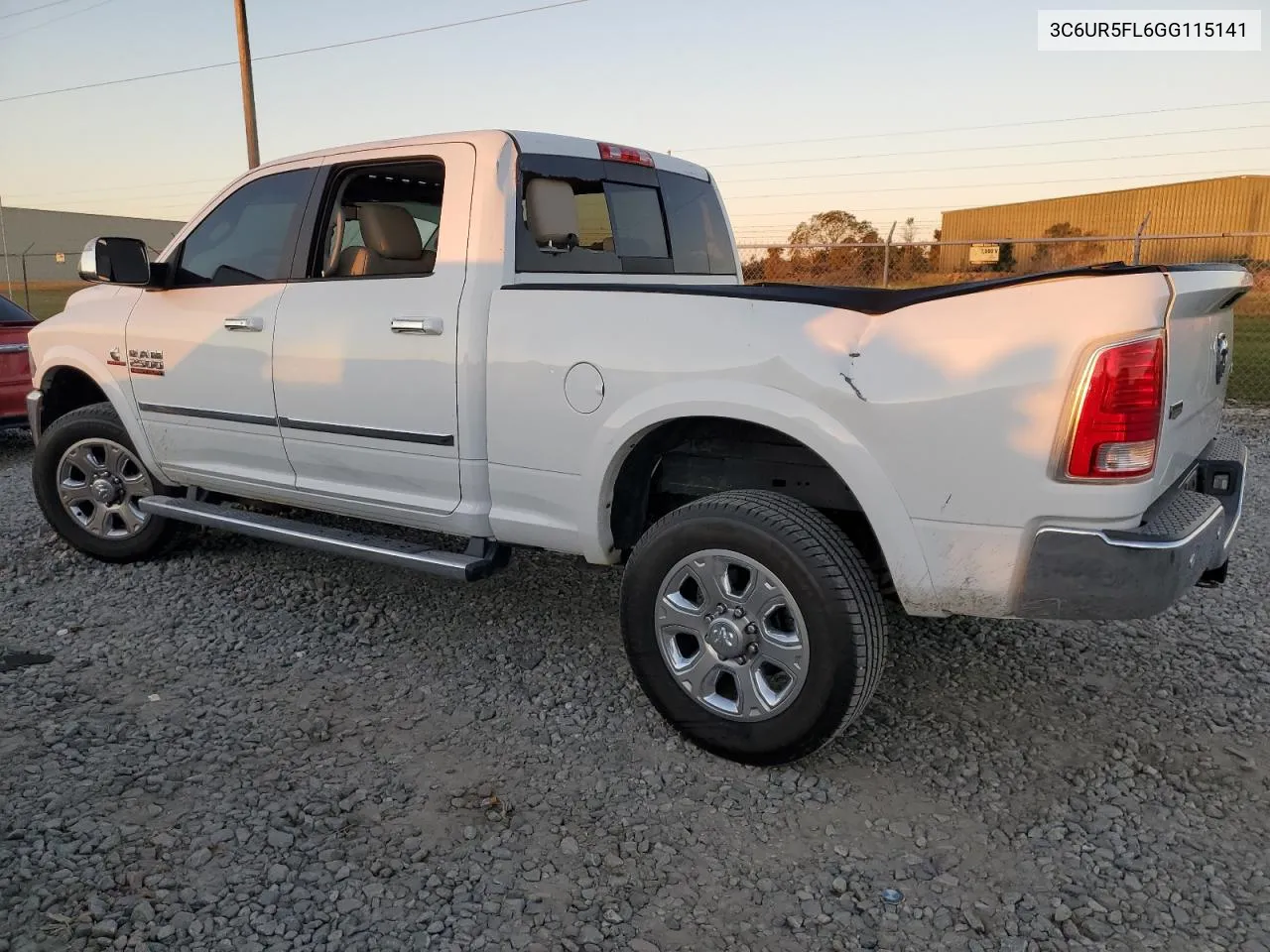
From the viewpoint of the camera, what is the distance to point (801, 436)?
2.78 m

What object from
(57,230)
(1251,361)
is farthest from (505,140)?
(57,230)

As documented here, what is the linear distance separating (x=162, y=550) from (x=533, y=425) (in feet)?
9.01

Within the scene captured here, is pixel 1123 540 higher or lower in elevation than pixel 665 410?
lower

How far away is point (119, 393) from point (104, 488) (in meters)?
0.59

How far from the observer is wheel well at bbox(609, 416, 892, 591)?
10.3 ft

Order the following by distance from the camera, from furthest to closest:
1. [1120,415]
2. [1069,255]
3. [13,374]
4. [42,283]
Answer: [42,283] < [1069,255] < [13,374] < [1120,415]

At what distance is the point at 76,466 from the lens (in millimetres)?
4934

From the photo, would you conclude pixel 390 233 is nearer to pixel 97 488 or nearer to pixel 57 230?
pixel 97 488

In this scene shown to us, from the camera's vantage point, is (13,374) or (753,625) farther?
(13,374)

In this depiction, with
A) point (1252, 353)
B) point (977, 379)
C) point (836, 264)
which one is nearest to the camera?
point (977, 379)

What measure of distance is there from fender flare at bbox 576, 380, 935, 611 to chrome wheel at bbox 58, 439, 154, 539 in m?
2.99

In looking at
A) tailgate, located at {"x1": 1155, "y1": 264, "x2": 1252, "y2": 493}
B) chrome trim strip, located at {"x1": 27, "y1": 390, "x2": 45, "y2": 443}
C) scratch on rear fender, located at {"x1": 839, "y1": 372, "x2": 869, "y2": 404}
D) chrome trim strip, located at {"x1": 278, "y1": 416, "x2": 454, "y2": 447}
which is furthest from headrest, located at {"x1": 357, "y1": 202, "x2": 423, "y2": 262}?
tailgate, located at {"x1": 1155, "y1": 264, "x2": 1252, "y2": 493}

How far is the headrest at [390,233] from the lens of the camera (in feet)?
12.6

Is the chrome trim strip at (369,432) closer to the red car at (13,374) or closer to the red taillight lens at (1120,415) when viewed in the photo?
the red taillight lens at (1120,415)
